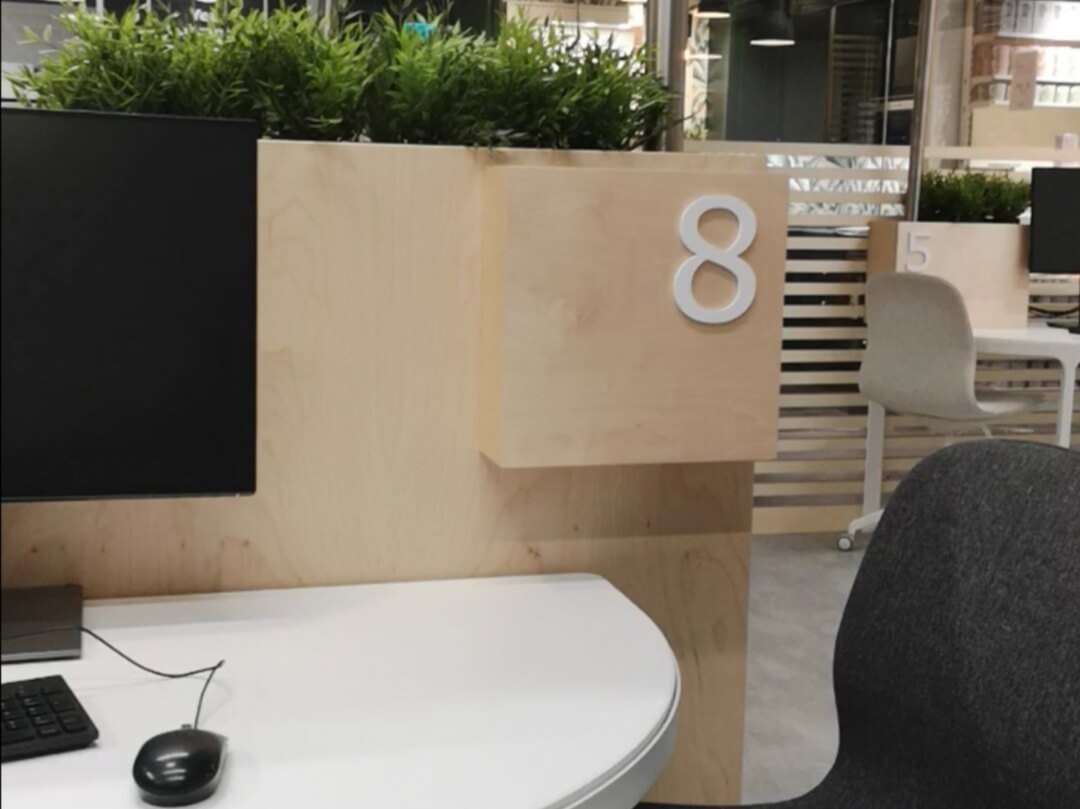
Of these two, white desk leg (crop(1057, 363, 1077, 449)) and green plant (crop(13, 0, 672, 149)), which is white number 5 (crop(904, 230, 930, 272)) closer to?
white desk leg (crop(1057, 363, 1077, 449))

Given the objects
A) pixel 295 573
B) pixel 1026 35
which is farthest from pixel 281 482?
pixel 1026 35

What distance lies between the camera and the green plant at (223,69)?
56.4 inches

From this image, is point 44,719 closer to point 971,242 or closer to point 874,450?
point 874,450

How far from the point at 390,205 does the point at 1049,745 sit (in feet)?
3.18

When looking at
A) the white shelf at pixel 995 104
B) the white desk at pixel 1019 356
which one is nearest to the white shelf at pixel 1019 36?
the white shelf at pixel 995 104

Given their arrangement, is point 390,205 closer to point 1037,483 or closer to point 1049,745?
point 1037,483

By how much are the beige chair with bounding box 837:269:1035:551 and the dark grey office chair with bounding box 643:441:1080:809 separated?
2.89 m

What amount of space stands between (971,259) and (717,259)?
12.5 feet

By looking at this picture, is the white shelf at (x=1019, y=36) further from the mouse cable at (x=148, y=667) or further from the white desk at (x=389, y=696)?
the mouse cable at (x=148, y=667)

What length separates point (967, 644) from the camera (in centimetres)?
123

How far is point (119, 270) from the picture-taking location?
3.95ft

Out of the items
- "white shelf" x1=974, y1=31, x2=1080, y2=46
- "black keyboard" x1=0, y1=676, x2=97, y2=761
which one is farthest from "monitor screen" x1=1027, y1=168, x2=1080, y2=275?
"black keyboard" x1=0, y1=676, x2=97, y2=761

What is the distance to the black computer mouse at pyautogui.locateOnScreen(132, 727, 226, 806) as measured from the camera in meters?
0.94

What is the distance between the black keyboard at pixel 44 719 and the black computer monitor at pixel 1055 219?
15.2 ft
